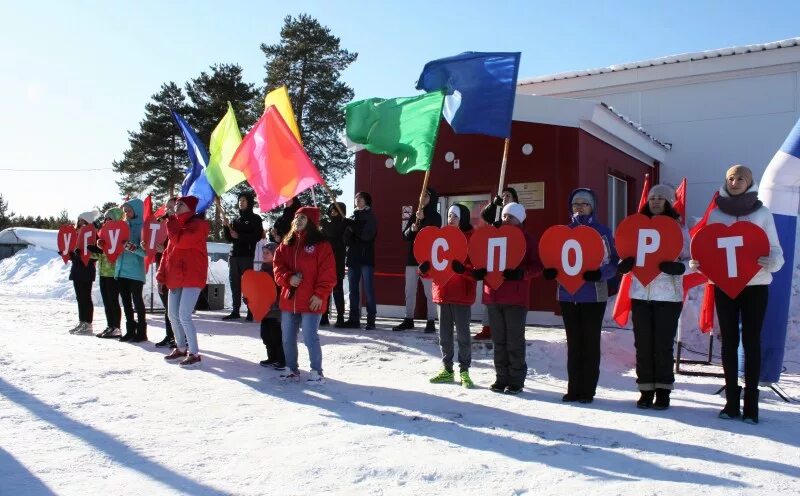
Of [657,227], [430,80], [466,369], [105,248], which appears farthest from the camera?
[105,248]

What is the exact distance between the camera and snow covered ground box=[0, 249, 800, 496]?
3721 millimetres

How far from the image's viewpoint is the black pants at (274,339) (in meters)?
6.97

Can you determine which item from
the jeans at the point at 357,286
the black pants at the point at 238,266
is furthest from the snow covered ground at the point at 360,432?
the black pants at the point at 238,266

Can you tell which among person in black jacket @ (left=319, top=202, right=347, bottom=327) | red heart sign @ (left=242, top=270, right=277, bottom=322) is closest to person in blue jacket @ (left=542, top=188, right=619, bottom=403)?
red heart sign @ (left=242, top=270, right=277, bottom=322)

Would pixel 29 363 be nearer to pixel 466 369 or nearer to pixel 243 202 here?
pixel 243 202

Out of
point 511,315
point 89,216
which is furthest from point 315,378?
point 89,216

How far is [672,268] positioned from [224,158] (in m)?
6.00

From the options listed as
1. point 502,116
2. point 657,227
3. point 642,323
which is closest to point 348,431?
point 642,323

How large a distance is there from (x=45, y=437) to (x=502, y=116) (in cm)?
538

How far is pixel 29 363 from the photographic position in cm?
696

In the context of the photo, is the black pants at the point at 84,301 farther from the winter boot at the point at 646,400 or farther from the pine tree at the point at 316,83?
the pine tree at the point at 316,83

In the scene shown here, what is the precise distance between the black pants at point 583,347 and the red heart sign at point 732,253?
93 centimetres

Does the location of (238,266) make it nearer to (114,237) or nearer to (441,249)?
(114,237)

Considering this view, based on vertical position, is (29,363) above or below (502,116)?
below
